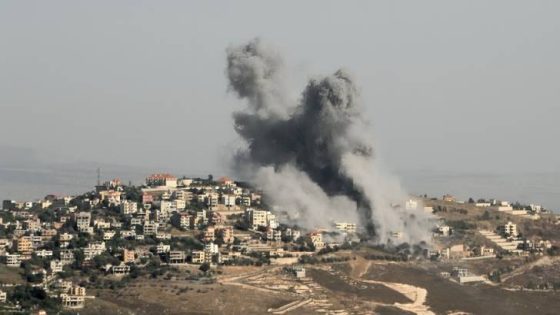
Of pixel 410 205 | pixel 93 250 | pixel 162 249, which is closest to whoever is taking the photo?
pixel 93 250

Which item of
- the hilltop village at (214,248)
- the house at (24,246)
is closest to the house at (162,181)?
the hilltop village at (214,248)

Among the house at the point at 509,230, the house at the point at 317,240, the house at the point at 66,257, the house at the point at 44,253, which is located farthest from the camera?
the house at the point at 509,230

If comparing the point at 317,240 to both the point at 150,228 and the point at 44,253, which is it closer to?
the point at 150,228

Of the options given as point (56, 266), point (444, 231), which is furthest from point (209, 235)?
point (444, 231)

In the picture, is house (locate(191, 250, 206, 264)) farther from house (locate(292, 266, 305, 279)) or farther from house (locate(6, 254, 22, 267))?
house (locate(6, 254, 22, 267))

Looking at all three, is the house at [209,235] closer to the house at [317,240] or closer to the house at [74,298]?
the house at [317,240]

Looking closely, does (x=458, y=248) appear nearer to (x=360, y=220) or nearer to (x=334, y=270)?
(x=360, y=220)

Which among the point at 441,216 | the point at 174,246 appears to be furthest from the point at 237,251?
the point at 441,216

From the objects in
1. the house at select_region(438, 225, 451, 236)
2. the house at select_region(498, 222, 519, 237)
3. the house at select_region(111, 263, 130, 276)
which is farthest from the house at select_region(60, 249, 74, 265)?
the house at select_region(498, 222, 519, 237)
